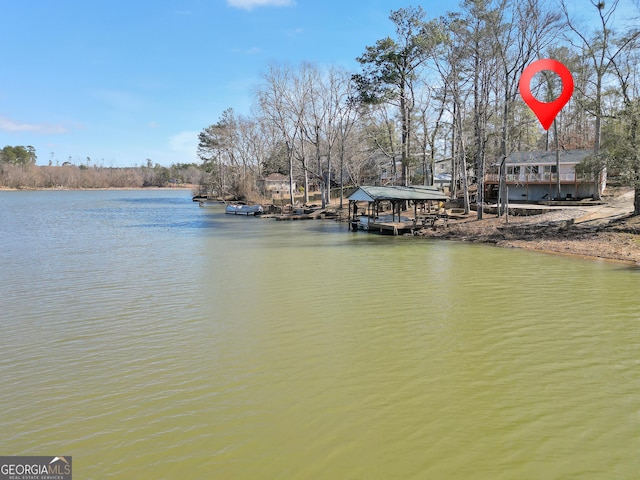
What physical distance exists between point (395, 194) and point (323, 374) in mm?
22308

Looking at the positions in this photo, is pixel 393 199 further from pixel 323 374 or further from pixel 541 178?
pixel 323 374

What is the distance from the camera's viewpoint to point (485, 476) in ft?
14.6

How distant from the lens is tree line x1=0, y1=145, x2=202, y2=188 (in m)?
123

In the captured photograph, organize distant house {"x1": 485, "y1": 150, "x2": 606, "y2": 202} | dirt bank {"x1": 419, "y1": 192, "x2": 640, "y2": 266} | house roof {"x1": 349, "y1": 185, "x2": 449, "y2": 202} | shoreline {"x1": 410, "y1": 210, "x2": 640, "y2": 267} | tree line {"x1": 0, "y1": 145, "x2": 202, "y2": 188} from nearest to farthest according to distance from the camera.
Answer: shoreline {"x1": 410, "y1": 210, "x2": 640, "y2": 267}, dirt bank {"x1": 419, "y1": 192, "x2": 640, "y2": 266}, house roof {"x1": 349, "y1": 185, "x2": 449, "y2": 202}, distant house {"x1": 485, "y1": 150, "x2": 606, "y2": 202}, tree line {"x1": 0, "y1": 145, "x2": 202, "y2": 188}

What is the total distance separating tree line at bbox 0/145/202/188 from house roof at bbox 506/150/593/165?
82.4m

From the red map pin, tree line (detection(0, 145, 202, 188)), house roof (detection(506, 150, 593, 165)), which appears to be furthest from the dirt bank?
tree line (detection(0, 145, 202, 188))

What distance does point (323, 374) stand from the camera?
6.84 meters

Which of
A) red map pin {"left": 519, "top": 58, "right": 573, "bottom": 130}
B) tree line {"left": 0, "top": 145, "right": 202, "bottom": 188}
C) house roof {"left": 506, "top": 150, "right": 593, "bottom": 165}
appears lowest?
house roof {"left": 506, "top": 150, "right": 593, "bottom": 165}

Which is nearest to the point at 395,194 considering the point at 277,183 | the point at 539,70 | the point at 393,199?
the point at 393,199

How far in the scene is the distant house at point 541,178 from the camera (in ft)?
113

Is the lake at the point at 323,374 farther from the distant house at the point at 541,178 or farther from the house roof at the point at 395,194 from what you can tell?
the distant house at the point at 541,178

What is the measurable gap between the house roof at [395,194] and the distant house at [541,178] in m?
9.66

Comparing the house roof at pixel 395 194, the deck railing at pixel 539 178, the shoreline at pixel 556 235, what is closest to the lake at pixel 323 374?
the shoreline at pixel 556 235

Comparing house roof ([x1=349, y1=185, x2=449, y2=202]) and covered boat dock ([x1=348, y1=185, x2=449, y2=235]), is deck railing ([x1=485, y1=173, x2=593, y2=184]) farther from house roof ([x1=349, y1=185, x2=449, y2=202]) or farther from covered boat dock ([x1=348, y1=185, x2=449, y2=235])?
house roof ([x1=349, y1=185, x2=449, y2=202])
